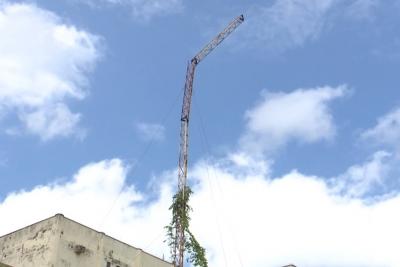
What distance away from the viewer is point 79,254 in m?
49.7

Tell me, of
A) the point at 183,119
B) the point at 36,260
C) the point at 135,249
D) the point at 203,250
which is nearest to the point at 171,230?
the point at 203,250

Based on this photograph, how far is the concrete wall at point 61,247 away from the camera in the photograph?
4825 cm

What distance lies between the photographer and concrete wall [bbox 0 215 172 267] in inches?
1900

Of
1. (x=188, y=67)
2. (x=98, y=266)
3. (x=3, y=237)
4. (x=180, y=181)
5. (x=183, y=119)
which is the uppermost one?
(x=188, y=67)

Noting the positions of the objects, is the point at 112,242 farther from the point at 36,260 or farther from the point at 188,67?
the point at 188,67

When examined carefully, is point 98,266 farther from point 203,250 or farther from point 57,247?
point 203,250

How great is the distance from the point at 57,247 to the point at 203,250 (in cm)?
1816

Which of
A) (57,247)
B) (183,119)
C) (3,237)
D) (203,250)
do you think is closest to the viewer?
(57,247)

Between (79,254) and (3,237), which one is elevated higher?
(3,237)

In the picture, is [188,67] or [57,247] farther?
[188,67]

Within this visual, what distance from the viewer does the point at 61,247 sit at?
48.3m

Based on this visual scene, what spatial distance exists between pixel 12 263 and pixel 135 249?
10.5 meters

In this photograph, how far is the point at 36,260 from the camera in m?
48.7

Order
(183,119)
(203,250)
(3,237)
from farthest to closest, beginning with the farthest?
(183,119) → (203,250) → (3,237)
